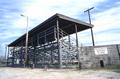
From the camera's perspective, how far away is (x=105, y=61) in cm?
1040

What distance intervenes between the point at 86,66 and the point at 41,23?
868 cm

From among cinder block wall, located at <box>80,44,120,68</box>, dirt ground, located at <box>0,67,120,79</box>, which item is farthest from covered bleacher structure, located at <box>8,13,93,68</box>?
dirt ground, located at <box>0,67,120,79</box>

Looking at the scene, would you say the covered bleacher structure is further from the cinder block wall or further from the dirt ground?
the dirt ground

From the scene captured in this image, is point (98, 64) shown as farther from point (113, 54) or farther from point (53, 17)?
point (53, 17)

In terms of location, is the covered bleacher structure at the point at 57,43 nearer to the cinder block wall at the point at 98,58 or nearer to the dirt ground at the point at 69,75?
the cinder block wall at the point at 98,58

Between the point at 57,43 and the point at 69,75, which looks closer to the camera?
the point at 69,75

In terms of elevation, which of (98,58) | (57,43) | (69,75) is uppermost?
(57,43)

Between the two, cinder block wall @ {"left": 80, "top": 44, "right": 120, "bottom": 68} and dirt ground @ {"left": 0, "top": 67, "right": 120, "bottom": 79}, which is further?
cinder block wall @ {"left": 80, "top": 44, "right": 120, "bottom": 68}

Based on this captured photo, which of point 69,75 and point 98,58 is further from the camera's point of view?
point 98,58

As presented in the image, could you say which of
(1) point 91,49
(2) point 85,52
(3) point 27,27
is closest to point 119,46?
(1) point 91,49

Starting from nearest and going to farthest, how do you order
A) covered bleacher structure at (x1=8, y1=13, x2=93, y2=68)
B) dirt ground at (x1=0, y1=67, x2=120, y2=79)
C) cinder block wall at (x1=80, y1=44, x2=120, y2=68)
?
dirt ground at (x1=0, y1=67, x2=120, y2=79), cinder block wall at (x1=80, y1=44, x2=120, y2=68), covered bleacher structure at (x1=8, y1=13, x2=93, y2=68)

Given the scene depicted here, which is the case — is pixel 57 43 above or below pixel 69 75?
above

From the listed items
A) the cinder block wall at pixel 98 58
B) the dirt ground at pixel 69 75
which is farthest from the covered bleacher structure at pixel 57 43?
the dirt ground at pixel 69 75

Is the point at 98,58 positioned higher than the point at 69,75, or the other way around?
the point at 98,58
